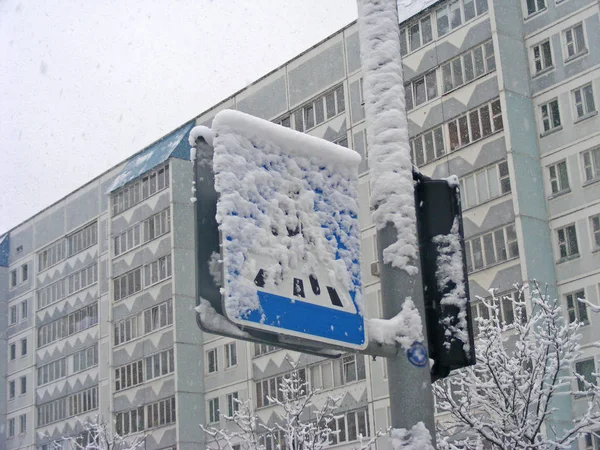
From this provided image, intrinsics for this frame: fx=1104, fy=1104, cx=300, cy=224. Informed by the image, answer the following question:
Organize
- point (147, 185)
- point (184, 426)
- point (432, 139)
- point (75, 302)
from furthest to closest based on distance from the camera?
point (75, 302) → point (147, 185) → point (184, 426) → point (432, 139)

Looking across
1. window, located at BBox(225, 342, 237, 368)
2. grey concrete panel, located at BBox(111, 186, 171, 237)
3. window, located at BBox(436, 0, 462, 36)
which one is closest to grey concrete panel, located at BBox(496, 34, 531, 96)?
window, located at BBox(436, 0, 462, 36)

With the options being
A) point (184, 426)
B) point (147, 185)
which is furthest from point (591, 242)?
point (147, 185)

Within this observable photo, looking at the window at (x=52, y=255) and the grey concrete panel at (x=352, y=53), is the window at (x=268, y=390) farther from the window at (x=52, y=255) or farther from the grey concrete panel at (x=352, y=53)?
the window at (x=52, y=255)

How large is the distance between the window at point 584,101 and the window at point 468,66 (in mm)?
3160

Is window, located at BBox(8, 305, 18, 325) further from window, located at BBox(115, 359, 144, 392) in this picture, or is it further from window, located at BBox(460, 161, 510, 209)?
window, located at BBox(460, 161, 510, 209)

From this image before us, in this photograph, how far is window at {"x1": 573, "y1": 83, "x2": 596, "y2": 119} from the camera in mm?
37938

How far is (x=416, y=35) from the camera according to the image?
4250 cm

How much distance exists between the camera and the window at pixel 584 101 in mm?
37938

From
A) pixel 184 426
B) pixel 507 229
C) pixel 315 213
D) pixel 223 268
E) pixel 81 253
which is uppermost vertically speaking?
pixel 81 253

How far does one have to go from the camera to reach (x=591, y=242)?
36594 millimetres

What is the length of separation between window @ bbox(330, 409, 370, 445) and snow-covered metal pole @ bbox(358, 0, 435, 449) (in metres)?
37.3

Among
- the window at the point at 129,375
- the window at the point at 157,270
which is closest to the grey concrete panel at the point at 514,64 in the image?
the window at the point at 157,270

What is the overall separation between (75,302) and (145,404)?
1003 centimetres

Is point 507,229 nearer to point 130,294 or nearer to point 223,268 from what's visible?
point 130,294
